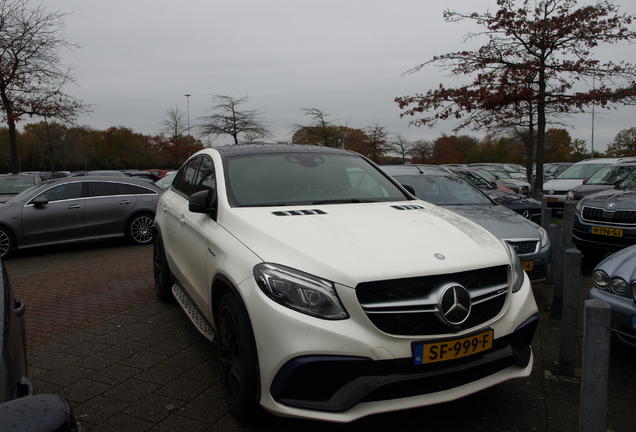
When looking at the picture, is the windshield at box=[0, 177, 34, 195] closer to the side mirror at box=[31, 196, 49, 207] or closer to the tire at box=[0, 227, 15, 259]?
the side mirror at box=[31, 196, 49, 207]

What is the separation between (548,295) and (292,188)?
12.0ft

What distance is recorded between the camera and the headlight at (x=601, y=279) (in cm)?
382

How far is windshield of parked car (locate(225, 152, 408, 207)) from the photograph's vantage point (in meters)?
3.67

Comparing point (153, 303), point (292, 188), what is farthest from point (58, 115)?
point (292, 188)

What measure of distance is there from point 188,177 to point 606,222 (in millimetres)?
5978

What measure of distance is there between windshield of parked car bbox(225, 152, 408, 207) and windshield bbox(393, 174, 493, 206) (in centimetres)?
282

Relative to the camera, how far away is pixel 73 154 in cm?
4875

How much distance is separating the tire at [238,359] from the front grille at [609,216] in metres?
6.29

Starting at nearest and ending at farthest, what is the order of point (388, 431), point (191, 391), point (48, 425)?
1. point (48, 425)
2. point (388, 431)
3. point (191, 391)

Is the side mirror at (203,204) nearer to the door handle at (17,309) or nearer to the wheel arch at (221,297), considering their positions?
the wheel arch at (221,297)

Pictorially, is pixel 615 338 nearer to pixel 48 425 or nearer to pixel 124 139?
pixel 48 425

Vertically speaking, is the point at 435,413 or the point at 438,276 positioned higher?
the point at 438,276

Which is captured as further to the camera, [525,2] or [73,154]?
[73,154]

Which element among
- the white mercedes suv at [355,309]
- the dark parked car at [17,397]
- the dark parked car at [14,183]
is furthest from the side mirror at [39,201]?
the dark parked car at [17,397]
